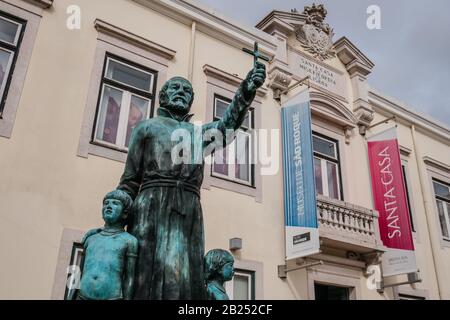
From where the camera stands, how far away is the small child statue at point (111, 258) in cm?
247

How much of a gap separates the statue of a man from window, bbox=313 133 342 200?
8.45 m

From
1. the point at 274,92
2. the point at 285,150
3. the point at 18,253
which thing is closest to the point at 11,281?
the point at 18,253

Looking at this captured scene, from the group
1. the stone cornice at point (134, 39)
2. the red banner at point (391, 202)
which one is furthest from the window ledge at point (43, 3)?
the red banner at point (391, 202)

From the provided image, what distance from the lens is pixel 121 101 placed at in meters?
8.85

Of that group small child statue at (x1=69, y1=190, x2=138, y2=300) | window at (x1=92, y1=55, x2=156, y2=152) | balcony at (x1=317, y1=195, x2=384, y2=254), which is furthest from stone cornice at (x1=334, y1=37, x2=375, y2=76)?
small child statue at (x1=69, y1=190, x2=138, y2=300)

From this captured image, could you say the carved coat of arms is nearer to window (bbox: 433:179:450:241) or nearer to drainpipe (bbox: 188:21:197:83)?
drainpipe (bbox: 188:21:197:83)

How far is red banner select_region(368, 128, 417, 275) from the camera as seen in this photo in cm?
1053

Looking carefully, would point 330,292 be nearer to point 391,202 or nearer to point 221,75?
point 391,202

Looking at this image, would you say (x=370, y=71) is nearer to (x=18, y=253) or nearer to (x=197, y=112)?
(x=197, y=112)

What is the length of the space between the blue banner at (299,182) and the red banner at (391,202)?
9.67 ft

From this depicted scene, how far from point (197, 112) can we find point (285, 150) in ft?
7.24

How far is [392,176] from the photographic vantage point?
1148 centimetres

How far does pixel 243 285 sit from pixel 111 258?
6.58m

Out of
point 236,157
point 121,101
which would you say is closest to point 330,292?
point 236,157
